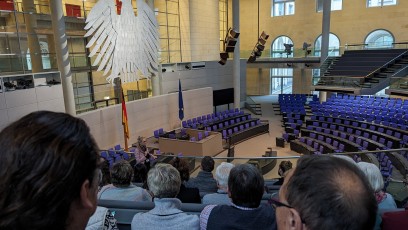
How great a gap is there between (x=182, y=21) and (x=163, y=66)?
4015 mm

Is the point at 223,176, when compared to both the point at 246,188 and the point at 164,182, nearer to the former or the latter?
the point at 164,182

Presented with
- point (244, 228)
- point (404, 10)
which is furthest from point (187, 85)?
point (244, 228)

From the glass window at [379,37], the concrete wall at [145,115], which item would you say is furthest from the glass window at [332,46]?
the concrete wall at [145,115]

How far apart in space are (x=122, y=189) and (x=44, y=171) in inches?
99.6

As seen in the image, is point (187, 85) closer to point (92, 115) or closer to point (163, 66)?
point (163, 66)

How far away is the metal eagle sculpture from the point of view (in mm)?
10695

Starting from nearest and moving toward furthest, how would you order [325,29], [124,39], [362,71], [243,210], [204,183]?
[243,210]
[204,183]
[124,39]
[362,71]
[325,29]

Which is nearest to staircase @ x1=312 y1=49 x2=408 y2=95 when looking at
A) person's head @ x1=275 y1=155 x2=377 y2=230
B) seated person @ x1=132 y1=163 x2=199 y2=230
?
seated person @ x1=132 y1=163 x2=199 y2=230

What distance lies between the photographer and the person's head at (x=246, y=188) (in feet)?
6.57

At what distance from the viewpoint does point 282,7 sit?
79.1ft

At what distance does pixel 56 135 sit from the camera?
714 mm

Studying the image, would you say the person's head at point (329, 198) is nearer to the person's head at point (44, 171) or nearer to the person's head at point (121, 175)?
the person's head at point (44, 171)

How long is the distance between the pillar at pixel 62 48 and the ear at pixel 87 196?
10.1m

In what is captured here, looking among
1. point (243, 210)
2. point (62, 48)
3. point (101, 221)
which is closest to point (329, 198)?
point (243, 210)
